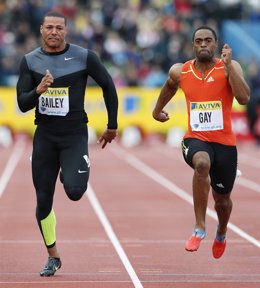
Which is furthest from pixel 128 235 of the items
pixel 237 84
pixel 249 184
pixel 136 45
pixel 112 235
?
pixel 136 45

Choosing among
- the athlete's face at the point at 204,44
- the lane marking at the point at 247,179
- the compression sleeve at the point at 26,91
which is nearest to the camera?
the compression sleeve at the point at 26,91

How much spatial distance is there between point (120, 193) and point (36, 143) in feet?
26.0

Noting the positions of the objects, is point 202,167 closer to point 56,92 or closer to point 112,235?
point 56,92

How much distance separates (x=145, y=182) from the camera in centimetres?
1888

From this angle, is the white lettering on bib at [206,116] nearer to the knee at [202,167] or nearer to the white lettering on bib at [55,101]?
the knee at [202,167]

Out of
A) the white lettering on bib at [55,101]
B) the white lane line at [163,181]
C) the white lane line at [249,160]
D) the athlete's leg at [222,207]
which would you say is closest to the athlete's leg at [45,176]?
the white lettering on bib at [55,101]

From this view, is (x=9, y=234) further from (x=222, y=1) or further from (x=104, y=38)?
(x=222, y=1)

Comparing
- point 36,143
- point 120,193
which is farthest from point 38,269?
point 120,193

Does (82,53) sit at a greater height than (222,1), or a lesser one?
greater

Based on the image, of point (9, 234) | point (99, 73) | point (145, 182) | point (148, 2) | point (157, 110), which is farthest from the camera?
point (148, 2)

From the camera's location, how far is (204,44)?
29.8 ft

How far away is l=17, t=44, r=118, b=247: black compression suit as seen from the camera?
877 cm

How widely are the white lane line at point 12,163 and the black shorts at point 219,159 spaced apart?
756cm

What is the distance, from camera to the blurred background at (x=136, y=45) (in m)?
28.8
